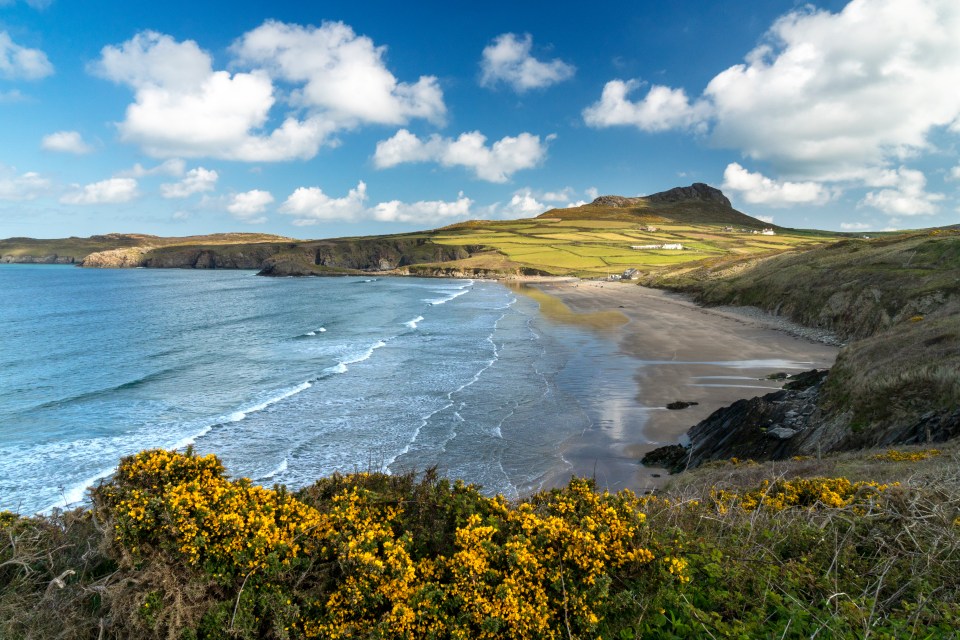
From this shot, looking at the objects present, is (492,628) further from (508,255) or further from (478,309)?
(508,255)

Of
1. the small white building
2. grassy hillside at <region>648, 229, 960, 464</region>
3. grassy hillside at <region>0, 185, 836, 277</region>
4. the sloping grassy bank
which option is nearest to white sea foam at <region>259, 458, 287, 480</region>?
the sloping grassy bank

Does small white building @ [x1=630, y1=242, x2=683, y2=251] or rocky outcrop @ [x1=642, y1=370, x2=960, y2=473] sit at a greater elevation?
small white building @ [x1=630, y1=242, x2=683, y2=251]

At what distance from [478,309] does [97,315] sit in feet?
145

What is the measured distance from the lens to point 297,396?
1032 inches

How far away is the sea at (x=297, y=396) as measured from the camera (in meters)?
17.5

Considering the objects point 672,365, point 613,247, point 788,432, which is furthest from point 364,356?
point 613,247

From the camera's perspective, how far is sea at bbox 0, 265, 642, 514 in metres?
17.5

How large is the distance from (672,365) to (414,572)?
3056 centimetres

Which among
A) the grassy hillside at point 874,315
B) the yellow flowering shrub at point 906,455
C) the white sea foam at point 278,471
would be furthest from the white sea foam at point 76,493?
the grassy hillside at point 874,315

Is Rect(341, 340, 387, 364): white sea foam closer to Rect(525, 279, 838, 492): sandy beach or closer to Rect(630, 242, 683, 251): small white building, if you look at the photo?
Rect(525, 279, 838, 492): sandy beach

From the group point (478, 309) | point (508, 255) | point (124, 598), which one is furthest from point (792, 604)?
point (508, 255)

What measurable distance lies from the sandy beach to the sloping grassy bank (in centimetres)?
1036

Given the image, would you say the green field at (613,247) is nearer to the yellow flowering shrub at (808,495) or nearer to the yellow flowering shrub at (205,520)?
the yellow flowering shrub at (808,495)

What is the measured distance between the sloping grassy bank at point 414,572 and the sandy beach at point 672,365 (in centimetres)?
1036
